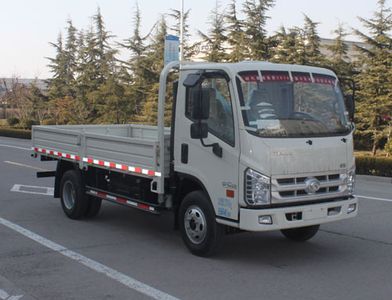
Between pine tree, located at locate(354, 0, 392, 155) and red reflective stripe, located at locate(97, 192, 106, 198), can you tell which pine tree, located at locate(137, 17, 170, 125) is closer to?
pine tree, located at locate(354, 0, 392, 155)

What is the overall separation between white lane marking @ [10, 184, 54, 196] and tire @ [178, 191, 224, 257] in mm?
5734

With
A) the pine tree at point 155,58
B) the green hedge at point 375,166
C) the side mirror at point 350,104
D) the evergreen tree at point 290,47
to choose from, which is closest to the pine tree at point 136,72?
the pine tree at point 155,58

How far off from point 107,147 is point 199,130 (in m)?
2.26

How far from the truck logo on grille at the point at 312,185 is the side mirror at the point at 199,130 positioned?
4.39 feet

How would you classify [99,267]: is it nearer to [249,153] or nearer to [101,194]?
[249,153]

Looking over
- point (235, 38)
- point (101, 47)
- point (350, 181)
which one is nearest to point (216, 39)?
point (235, 38)

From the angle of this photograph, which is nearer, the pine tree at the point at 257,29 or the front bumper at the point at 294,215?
the front bumper at the point at 294,215

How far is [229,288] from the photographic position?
18.2ft

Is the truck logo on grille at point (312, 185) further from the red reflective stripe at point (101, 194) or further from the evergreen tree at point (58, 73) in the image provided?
the evergreen tree at point (58, 73)

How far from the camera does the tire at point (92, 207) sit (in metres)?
9.13

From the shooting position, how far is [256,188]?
6.10 meters

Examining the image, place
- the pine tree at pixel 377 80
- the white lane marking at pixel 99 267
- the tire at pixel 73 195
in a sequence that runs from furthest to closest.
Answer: the pine tree at pixel 377 80 → the tire at pixel 73 195 → the white lane marking at pixel 99 267

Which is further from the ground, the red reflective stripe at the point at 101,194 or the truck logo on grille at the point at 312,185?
the truck logo on grille at the point at 312,185

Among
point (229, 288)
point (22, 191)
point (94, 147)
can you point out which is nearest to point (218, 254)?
point (229, 288)
